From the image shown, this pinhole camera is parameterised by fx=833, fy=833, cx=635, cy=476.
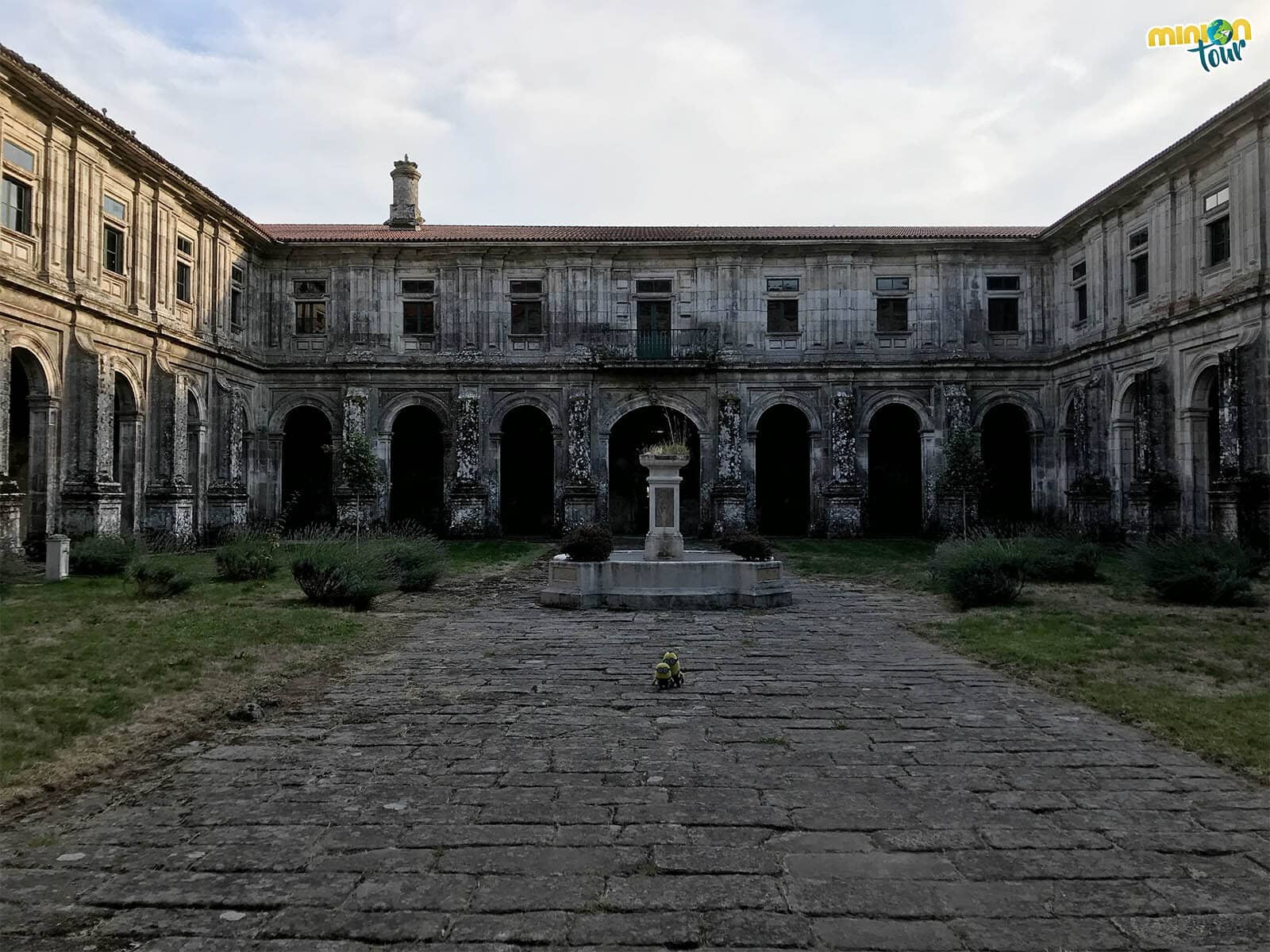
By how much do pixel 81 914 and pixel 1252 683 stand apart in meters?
8.08

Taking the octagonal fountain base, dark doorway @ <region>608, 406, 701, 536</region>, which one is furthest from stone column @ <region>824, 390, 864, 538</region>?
the octagonal fountain base

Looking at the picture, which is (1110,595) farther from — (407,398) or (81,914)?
(407,398)

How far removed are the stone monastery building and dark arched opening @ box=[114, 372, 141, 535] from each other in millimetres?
60

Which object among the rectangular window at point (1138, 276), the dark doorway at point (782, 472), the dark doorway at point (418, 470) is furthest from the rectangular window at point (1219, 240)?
the dark doorway at point (418, 470)

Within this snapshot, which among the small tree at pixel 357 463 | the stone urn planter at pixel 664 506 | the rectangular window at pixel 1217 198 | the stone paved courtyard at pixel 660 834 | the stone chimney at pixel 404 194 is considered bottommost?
the stone paved courtyard at pixel 660 834

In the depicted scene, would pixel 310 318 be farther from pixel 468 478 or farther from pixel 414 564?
pixel 414 564

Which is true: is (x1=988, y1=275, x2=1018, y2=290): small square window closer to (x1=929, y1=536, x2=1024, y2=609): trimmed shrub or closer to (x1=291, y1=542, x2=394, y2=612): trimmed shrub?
(x1=929, y1=536, x2=1024, y2=609): trimmed shrub

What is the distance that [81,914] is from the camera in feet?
10.1

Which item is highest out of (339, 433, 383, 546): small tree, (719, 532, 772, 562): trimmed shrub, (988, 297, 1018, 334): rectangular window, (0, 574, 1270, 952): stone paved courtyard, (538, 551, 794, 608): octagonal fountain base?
(988, 297, 1018, 334): rectangular window

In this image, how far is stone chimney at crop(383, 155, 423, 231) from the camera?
29.6 m

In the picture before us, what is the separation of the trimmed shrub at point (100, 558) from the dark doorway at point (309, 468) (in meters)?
13.5

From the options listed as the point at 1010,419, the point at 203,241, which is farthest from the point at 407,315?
the point at 1010,419

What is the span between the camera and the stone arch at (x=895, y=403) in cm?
2568

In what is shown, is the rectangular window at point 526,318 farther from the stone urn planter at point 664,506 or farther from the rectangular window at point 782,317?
the stone urn planter at point 664,506
